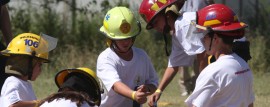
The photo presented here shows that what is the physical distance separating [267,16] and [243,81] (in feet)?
32.6

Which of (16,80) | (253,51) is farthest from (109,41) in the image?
(253,51)

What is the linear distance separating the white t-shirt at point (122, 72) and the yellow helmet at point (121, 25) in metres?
0.18

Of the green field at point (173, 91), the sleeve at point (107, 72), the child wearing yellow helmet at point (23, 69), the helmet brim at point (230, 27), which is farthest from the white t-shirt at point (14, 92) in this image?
the green field at point (173, 91)

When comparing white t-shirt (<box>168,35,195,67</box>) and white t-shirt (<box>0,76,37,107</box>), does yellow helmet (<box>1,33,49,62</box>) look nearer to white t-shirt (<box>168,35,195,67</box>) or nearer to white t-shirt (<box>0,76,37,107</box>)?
white t-shirt (<box>0,76,37,107</box>)

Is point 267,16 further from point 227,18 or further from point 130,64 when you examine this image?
point 227,18

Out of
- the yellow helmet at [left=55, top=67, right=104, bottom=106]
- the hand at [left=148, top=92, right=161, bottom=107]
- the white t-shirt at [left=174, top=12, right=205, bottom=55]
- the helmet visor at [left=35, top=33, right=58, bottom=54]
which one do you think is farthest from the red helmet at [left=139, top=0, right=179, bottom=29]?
the yellow helmet at [left=55, top=67, right=104, bottom=106]

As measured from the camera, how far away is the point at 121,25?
7.82 meters

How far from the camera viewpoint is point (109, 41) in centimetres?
797

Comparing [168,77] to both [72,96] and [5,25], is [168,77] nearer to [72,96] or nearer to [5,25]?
[5,25]

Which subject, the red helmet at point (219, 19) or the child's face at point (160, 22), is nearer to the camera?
the red helmet at point (219, 19)

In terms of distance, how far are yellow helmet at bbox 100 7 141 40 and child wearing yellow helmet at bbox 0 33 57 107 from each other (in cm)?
62

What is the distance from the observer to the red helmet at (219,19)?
21.6 feet

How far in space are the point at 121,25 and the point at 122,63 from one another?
33cm

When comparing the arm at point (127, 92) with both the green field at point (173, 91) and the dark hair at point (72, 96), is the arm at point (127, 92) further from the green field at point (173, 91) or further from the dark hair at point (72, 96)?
the green field at point (173, 91)
